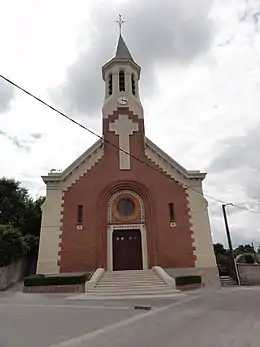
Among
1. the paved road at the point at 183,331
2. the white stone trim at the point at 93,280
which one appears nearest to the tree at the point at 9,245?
the white stone trim at the point at 93,280

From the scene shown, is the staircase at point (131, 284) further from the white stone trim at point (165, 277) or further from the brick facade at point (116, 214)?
the brick facade at point (116, 214)

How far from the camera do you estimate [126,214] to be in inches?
906

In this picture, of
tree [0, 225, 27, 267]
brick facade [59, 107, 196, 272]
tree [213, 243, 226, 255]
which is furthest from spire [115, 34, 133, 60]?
tree [213, 243, 226, 255]

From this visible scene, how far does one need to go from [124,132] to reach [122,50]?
9765mm

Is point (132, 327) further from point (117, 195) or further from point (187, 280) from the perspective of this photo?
point (117, 195)

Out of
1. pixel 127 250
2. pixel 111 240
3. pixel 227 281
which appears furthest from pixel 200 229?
pixel 111 240

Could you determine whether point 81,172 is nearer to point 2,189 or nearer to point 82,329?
point 2,189

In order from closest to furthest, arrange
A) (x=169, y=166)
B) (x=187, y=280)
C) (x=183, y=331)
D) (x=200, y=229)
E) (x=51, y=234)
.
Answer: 1. (x=183, y=331)
2. (x=187, y=280)
3. (x=51, y=234)
4. (x=200, y=229)
5. (x=169, y=166)

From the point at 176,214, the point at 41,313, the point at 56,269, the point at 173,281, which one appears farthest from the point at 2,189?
the point at 41,313

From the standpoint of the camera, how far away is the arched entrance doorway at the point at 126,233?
71.8 ft

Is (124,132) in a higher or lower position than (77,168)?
higher

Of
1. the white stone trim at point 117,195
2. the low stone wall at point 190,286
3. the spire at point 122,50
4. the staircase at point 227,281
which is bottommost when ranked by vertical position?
the low stone wall at point 190,286

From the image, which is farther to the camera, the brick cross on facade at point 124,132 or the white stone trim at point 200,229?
the brick cross on facade at point 124,132

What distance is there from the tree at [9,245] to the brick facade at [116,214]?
2.79 metres
